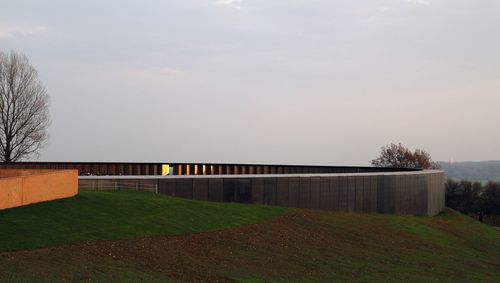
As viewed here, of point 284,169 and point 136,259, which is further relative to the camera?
point 284,169

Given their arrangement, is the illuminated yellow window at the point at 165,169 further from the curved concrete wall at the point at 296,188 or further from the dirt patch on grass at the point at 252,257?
the dirt patch on grass at the point at 252,257

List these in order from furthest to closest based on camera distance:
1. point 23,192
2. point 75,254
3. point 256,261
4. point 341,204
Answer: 1. point 341,204
2. point 23,192
3. point 256,261
4. point 75,254

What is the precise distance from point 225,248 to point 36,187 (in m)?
8.50

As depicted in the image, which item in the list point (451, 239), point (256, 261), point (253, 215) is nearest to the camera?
point (256, 261)

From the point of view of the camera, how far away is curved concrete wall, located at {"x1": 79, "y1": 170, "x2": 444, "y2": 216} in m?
35.9

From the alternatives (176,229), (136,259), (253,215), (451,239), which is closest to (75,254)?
(136,259)

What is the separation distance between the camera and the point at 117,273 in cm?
1719

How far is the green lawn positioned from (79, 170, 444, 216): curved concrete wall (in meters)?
4.99

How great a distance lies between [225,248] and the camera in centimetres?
2297

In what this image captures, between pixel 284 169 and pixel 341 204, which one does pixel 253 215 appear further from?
pixel 284 169

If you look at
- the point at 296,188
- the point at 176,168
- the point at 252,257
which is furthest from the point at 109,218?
the point at 176,168

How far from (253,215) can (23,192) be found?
1133cm

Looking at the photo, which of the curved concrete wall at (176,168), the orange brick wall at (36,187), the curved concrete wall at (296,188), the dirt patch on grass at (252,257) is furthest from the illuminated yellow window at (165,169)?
the orange brick wall at (36,187)

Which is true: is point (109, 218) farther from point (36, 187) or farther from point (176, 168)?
point (176, 168)
